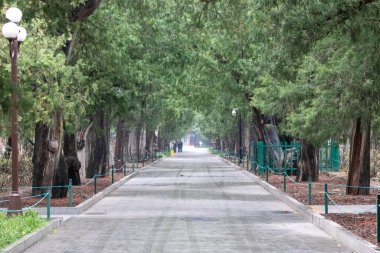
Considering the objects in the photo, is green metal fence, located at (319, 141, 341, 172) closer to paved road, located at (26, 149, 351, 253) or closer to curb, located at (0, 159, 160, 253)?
curb, located at (0, 159, 160, 253)

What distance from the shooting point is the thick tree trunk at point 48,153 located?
78.6 feet

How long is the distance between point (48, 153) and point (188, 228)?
8949mm

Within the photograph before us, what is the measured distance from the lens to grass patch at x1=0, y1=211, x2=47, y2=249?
1288 centimetres

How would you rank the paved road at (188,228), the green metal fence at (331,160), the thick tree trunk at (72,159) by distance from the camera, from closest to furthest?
the paved road at (188,228) < the thick tree trunk at (72,159) < the green metal fence at (331,160)

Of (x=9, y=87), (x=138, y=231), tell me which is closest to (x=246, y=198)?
(x=138, y=231)

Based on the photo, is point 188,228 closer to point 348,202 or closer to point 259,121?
point 348,202

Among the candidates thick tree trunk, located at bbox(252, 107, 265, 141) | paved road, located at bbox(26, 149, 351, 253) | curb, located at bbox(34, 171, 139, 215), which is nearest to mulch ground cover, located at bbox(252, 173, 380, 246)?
paved road, located at bbox(26, 149, 351, 253)

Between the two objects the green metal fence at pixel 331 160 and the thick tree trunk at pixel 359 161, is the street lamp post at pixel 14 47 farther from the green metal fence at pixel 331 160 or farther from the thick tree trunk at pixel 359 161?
the green metal fence at pixel 331 160

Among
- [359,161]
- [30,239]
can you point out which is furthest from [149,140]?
[30,239]

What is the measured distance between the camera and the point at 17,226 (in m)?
14.5

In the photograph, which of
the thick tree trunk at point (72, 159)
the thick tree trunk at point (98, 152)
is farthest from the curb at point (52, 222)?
the thick tree trunk at point (98, 152)

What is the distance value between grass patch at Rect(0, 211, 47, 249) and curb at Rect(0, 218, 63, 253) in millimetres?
123

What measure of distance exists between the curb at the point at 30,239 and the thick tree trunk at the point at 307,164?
18626 millimetres

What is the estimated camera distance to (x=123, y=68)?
32.5m
